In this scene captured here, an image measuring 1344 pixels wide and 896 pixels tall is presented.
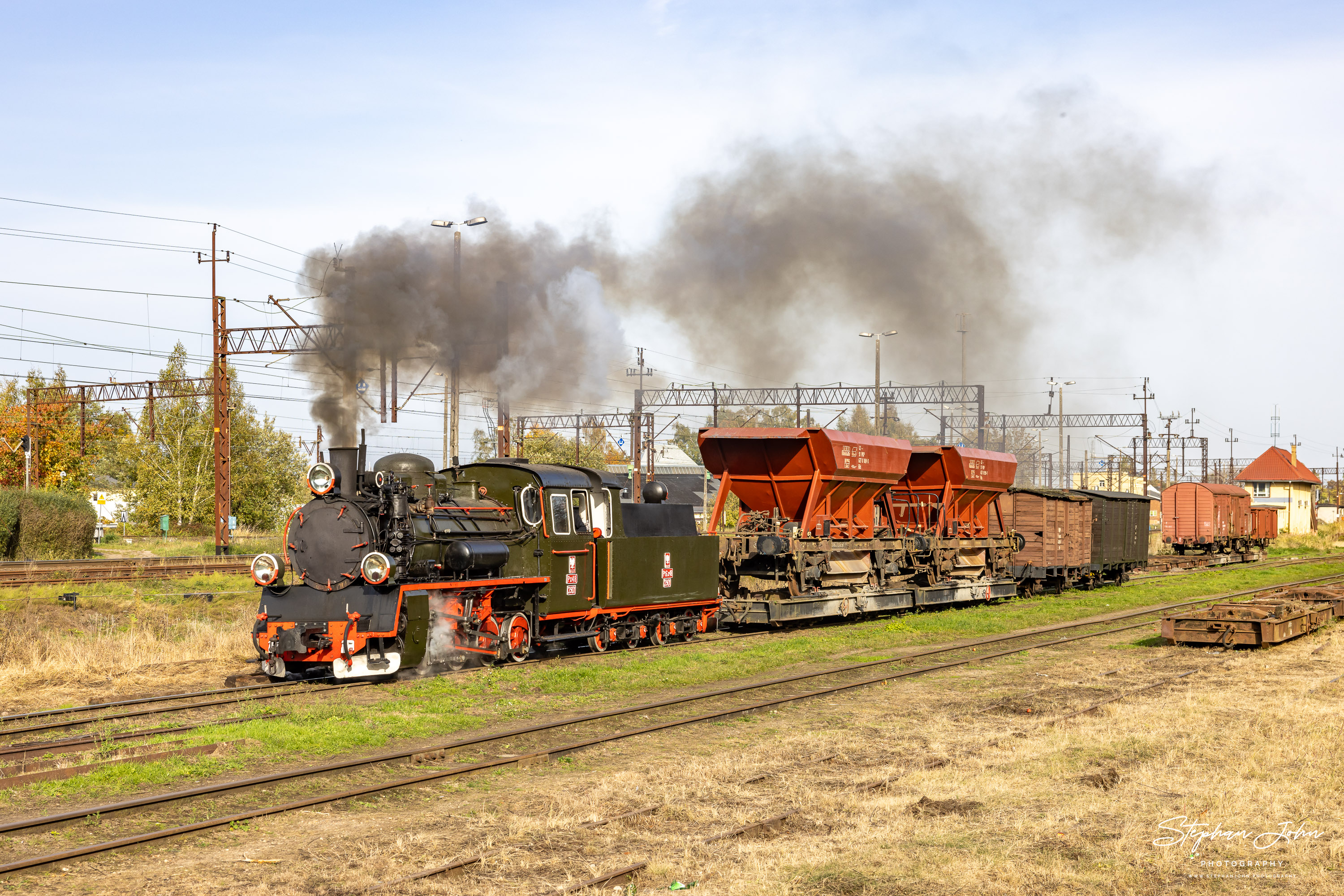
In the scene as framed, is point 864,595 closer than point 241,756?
No

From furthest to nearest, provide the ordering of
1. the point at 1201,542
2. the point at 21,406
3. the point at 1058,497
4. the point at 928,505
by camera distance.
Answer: the point at 21,406 < the point at 1201,542 < the point at 1058,497 < the point at 928,505

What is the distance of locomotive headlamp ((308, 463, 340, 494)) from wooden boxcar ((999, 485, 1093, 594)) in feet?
68.2

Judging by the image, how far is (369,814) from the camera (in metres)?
8.34

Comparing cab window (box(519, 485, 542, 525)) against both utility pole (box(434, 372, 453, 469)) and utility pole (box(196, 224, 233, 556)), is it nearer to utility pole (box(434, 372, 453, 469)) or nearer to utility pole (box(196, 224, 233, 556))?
utility pole (box(434, 372, 453, 469))

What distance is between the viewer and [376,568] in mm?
13367

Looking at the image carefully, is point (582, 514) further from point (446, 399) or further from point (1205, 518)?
point (1205, 518)

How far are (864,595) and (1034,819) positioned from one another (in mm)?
15397

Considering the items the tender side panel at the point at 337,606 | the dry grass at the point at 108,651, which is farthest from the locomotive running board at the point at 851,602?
the dry grass at the point at 108,651

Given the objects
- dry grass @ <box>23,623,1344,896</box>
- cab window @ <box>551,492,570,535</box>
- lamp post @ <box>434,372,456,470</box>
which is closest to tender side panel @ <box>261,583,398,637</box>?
cab window @ <box>551,492,570,535</box>

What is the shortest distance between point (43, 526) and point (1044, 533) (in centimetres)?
3011

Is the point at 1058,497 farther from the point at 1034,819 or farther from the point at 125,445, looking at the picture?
the point at 125,445

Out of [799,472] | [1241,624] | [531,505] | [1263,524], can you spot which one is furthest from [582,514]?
[1263,524]

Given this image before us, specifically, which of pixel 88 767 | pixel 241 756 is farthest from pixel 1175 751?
pixel 88 767

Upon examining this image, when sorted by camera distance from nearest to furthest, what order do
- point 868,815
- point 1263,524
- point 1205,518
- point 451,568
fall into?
point 868,815 → point 451,568 → point 1205,518 → point 1263,524
